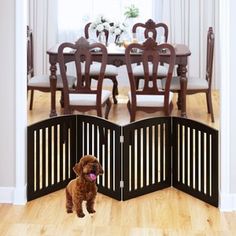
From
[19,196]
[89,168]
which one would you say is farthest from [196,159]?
[89,168]

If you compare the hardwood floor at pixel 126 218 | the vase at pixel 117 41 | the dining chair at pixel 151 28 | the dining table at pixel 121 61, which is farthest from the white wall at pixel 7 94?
the dining chair at pixel 151 28

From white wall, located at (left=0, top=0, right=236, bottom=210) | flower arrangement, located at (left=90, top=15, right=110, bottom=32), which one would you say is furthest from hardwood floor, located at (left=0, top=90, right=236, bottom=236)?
flower arrangement, located at (left=90, top=15, right=110, bottom=32)

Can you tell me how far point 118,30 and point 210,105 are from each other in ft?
4.34

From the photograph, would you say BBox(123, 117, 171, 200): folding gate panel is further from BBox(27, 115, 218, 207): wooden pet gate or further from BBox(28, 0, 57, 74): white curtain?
BBox(28, 0, 57, 74): white curtain

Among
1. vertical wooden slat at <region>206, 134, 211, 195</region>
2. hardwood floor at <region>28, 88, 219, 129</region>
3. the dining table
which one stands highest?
the dining table

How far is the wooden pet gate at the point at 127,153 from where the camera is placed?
4.49 meters

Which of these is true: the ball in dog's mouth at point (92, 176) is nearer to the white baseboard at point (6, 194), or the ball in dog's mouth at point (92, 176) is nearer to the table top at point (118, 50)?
the white baseboard at point (6, 194)

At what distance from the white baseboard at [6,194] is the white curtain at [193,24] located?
420cm

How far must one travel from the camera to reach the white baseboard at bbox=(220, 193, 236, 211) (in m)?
4.38

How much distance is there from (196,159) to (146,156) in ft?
1.08

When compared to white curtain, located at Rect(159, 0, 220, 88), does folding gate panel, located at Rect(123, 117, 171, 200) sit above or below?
below

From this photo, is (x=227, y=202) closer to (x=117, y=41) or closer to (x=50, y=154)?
(x=50, y=154)

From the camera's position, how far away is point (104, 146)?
453 centimetres

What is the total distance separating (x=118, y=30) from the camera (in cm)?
695
